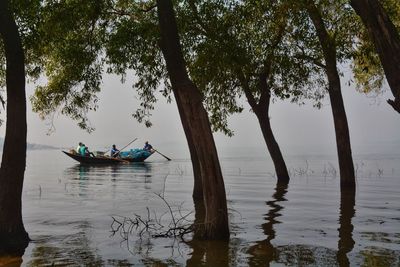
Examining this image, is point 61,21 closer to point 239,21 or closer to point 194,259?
point 239,21

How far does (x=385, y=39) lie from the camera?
6.34 m

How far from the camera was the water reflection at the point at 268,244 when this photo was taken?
28.0 feet

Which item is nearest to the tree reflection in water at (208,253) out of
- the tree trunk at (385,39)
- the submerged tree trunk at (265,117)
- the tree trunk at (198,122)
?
the tree trunk at (198,122)

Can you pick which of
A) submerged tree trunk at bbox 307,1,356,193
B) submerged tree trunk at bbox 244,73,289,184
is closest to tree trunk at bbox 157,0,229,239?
submerged tree trunk at bbox 307,1,356,193

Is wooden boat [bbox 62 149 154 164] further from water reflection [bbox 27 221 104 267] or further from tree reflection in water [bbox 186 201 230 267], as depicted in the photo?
tree reflection in water [bbox 186 201 230 267]

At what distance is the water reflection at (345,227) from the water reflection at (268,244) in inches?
50.1

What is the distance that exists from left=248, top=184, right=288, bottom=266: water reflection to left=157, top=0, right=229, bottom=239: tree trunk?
0.92m

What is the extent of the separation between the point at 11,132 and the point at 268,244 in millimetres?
5758

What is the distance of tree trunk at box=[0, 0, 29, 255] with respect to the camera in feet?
29.4

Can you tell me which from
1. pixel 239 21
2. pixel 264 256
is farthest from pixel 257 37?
pixel 264 256

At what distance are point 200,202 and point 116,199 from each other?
4269 millimetres

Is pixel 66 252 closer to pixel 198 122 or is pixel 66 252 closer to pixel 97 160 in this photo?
pixel 198 122

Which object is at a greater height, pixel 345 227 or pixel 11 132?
pixel 11 132

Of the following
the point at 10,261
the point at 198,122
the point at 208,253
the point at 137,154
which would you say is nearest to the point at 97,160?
the point at 137,154
